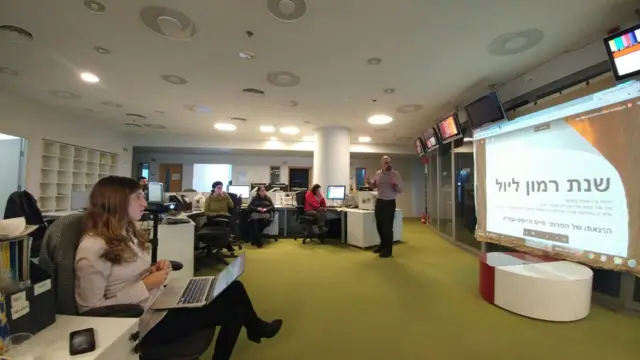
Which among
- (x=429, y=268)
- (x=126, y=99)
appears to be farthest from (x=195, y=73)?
(x=429, y=268)

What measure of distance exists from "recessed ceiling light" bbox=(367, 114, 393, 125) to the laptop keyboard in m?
5.01

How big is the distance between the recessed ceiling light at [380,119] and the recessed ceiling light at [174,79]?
12.0 feet

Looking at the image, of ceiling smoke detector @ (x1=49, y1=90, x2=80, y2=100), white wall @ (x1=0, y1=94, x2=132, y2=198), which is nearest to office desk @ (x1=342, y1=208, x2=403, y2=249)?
ceiling smoke detector @ (x1=49, y1=90, x2=80, y2=100)

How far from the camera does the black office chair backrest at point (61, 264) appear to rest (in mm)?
1089

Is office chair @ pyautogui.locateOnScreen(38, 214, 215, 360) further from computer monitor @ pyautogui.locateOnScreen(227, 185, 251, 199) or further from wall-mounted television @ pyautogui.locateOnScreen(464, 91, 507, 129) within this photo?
computer monitor @ pyautogui.locateOnScreen(227, 185, 251, 199)

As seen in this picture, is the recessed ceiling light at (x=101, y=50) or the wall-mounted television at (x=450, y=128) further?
the wall-mounted television at (x=450, y=128)

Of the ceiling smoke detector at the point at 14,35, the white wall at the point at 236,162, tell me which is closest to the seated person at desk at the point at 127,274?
the ceiling smoke detector at the point at 14,35

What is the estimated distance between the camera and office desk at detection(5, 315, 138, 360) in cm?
81

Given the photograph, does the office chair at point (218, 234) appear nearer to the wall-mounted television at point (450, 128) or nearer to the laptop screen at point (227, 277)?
the laptop screen at point (227, 277)

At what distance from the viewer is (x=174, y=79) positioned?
399cm

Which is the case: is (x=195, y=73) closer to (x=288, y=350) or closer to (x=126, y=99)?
(x=126, y=99)

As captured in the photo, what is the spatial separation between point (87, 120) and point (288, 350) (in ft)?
24.6

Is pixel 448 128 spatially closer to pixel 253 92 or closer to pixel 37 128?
pixel 253 92

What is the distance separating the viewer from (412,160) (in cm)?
1120
